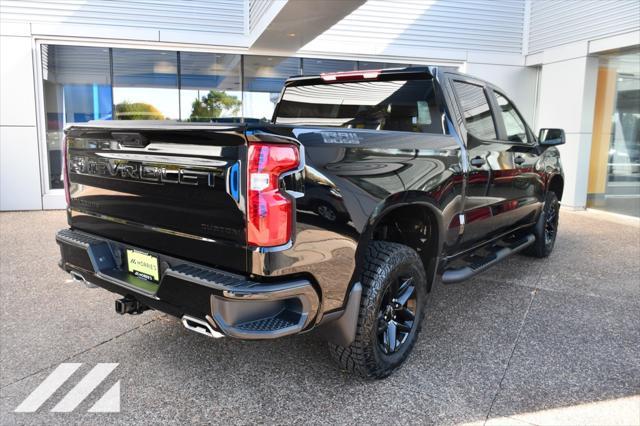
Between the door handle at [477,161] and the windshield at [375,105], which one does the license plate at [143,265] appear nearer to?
the windshield at [375,105]

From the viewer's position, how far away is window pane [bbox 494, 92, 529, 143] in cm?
468

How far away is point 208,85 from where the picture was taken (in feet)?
34.2

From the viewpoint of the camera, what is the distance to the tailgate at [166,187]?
2330mm

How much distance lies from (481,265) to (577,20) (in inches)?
341

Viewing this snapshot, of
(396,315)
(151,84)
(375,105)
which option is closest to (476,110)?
(375,105)

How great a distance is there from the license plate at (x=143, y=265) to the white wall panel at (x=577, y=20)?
9725 mm

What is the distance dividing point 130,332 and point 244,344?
2.98ft

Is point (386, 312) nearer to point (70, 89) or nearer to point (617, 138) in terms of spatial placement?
point (70, 89)

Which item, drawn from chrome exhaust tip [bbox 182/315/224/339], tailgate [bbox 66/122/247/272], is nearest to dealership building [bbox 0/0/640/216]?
tailgate [bbox 66/122/247/272]

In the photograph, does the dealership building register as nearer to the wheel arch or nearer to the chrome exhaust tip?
the wheel arch

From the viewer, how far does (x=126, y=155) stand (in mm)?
2760

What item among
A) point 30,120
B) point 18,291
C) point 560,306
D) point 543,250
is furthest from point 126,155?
point 30,120

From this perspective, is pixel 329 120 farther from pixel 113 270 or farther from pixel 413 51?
pixel 413 51

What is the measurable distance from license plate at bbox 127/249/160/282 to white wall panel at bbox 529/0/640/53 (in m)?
9.72
